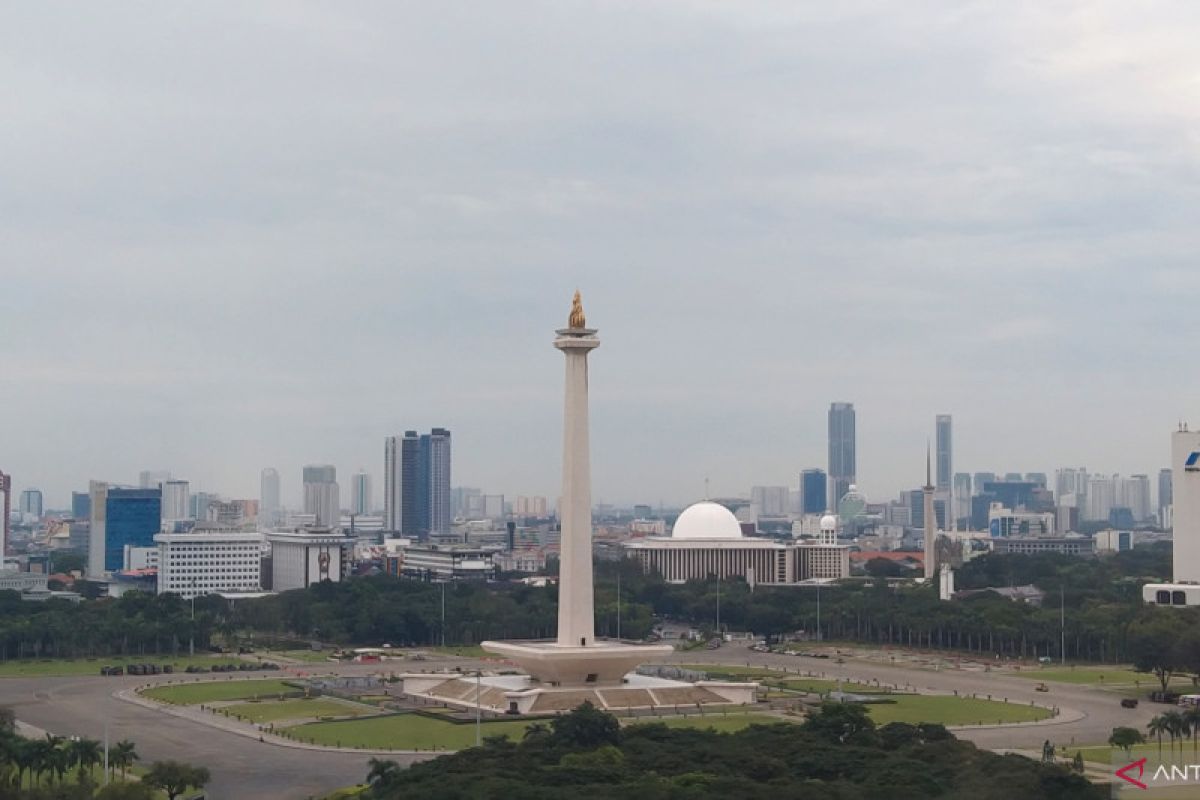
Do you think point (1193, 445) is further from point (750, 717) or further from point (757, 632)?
point (750, 717)

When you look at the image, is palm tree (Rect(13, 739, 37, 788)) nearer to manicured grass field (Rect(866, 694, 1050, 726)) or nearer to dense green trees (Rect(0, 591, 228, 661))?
manicured grass field (Rect(866, 694, 1050, 726))

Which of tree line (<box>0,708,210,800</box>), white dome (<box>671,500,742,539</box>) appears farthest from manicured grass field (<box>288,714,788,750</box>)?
white dome (<box>671,500,742,539</box>)

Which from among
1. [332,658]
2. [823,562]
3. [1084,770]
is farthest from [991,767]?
[823,562]

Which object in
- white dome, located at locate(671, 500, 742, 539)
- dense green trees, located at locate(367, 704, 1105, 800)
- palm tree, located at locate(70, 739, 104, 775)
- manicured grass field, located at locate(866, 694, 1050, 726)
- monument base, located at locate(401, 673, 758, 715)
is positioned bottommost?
manicured grass field, located at locate(866, 694, 1050, 726)

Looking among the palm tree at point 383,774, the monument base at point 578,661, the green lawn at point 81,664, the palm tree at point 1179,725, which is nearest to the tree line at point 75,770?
the palm tree at point 383,774

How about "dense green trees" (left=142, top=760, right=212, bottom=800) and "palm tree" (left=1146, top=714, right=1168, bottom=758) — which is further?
"palm tree" (left=1146, top=714, right=1168, bottom=758)

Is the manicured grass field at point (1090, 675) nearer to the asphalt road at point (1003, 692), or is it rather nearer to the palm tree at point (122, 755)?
the asphalt road at point (1003, 692)

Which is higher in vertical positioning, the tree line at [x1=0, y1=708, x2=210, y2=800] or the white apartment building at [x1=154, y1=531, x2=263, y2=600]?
the white apartment building at [x1=154, y1=531, x2=263, y2=600]
